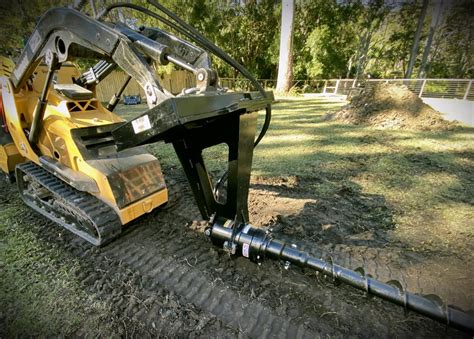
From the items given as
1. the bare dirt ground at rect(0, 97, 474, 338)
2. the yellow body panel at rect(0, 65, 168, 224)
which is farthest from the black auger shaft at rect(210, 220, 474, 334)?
the yellow body panel at rect(0, 65, 168, 224)

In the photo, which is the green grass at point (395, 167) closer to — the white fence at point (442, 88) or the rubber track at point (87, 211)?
the rubber track at point (87, 211)

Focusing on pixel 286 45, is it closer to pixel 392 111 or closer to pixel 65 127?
pixel 392 111

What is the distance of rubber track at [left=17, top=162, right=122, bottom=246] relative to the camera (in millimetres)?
2359

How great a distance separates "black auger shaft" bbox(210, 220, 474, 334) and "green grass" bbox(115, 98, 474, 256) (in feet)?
4.03

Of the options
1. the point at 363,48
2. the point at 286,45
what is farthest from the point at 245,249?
the point at 363,48

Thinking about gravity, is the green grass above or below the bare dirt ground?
above

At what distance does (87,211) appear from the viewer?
2.40 metres

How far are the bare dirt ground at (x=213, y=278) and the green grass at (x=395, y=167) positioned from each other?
0.08 m

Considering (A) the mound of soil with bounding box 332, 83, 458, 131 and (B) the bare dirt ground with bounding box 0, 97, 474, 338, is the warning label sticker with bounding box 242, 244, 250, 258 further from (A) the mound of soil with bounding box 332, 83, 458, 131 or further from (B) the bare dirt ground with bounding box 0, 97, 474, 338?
(A) the mound of soil with bounding box 332, 83, 458, 131

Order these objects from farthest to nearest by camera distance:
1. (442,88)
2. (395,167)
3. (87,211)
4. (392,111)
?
1. (442,88)
2. (392,111)
3. (395,167)
4. (87,211)

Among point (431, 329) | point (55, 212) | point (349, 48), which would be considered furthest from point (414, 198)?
point (349, 48)

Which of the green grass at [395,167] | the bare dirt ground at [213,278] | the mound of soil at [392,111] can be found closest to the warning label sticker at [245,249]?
the bare dirt ground at [213,278]

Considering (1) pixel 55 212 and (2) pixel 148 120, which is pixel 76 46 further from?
(1) pixel 55 212

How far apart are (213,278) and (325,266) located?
947mm
